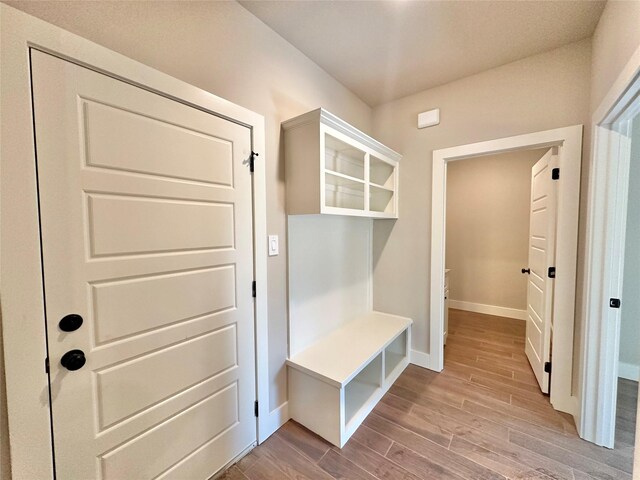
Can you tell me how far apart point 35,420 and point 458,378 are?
2.80m

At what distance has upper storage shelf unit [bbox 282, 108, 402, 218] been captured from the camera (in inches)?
67.0

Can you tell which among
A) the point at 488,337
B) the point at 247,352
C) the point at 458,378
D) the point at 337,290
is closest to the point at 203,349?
the point at 247,352

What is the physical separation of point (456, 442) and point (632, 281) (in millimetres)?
2315

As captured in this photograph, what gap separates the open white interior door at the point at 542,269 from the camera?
2.07 m

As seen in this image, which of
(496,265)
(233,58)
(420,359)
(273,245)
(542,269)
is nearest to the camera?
(233,58)

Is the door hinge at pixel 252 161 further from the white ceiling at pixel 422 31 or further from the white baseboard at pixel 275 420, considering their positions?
the white baseboard at pixel 275 420

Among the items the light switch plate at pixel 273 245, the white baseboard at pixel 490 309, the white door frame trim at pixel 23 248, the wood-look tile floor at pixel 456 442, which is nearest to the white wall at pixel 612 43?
the light switch plate at pixel 273 245

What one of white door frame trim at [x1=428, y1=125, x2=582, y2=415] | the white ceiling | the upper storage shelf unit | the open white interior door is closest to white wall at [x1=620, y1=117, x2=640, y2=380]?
the open white interior door

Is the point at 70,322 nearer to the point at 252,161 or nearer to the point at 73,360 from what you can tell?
the point at 73,360

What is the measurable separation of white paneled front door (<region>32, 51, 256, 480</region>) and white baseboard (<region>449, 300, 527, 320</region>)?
4.00 meters

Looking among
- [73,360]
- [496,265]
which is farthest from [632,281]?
[73,360]

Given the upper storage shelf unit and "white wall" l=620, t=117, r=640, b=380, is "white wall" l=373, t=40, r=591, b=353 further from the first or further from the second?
"white wall" l=620, t=117, r=640, b=380

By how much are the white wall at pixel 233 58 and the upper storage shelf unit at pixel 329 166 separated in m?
0.11

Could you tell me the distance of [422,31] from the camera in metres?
1.78
